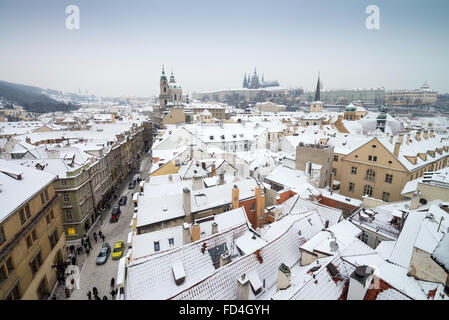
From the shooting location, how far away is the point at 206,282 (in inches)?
457

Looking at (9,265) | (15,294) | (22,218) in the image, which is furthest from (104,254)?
(9,265)

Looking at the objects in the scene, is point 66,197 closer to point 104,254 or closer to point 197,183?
point 104,254

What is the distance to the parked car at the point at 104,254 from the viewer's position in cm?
2352

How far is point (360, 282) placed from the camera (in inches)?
372

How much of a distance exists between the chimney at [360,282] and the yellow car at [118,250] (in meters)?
22.1

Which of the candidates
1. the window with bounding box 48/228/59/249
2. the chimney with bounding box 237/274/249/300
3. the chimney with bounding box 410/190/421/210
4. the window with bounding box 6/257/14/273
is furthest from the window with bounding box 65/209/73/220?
the chimney with bounding box 410/190/421/210

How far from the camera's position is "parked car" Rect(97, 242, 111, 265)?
23522mm

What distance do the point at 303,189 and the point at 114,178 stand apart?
33180 millimetres

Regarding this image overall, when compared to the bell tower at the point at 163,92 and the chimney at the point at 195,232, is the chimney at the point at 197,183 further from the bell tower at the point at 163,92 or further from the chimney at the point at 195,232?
the bell tower at the point at 163,92

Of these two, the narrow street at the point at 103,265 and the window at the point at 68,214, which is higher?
the window at the point at 68,214

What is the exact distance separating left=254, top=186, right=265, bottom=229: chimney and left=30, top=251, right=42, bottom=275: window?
61.5 ft

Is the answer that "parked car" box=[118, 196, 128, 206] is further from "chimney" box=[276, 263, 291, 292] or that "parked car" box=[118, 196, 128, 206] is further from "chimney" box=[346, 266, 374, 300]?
"chimney" box=[346, 266, 374, 300]

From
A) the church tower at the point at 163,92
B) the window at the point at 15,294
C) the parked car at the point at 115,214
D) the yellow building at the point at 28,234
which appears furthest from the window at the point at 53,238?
the church tower at the point at 163,92

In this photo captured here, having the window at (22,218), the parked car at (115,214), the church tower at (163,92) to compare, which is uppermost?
the church tower at (163,92)
